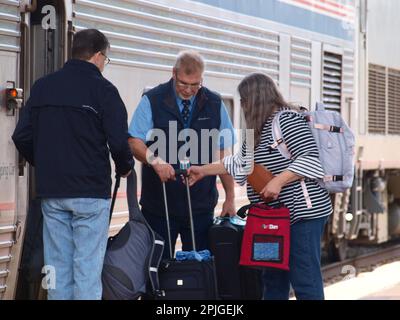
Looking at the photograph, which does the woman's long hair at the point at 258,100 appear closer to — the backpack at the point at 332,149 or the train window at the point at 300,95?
the backpack at the point at 332,149

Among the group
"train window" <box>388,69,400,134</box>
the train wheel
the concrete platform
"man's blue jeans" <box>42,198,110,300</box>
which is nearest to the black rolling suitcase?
"man's blue jeans" <box>42,198,110,300</box>

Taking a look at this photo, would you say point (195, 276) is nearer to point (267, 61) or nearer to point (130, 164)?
point (130, 164)

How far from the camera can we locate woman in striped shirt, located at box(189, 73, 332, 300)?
530 centimetres

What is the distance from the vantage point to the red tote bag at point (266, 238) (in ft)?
17.5

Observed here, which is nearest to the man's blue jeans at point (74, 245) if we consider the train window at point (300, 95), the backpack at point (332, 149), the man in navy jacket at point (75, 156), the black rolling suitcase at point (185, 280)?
the man in navy jacket at point (75, 156)

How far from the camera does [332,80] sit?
1024cm

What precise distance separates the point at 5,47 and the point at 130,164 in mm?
944

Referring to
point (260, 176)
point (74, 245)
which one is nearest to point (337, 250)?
point (260, 176)

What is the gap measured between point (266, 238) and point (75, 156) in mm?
1127

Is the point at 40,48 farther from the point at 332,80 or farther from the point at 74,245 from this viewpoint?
the point at 332,80

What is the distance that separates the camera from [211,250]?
223 inches

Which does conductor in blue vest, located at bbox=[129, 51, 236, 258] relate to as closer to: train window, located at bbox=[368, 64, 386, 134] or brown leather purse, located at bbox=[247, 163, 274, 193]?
brown leather purse, located at bbox=[247, 163, 274, 193]

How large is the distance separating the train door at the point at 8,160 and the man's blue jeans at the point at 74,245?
44 cm
